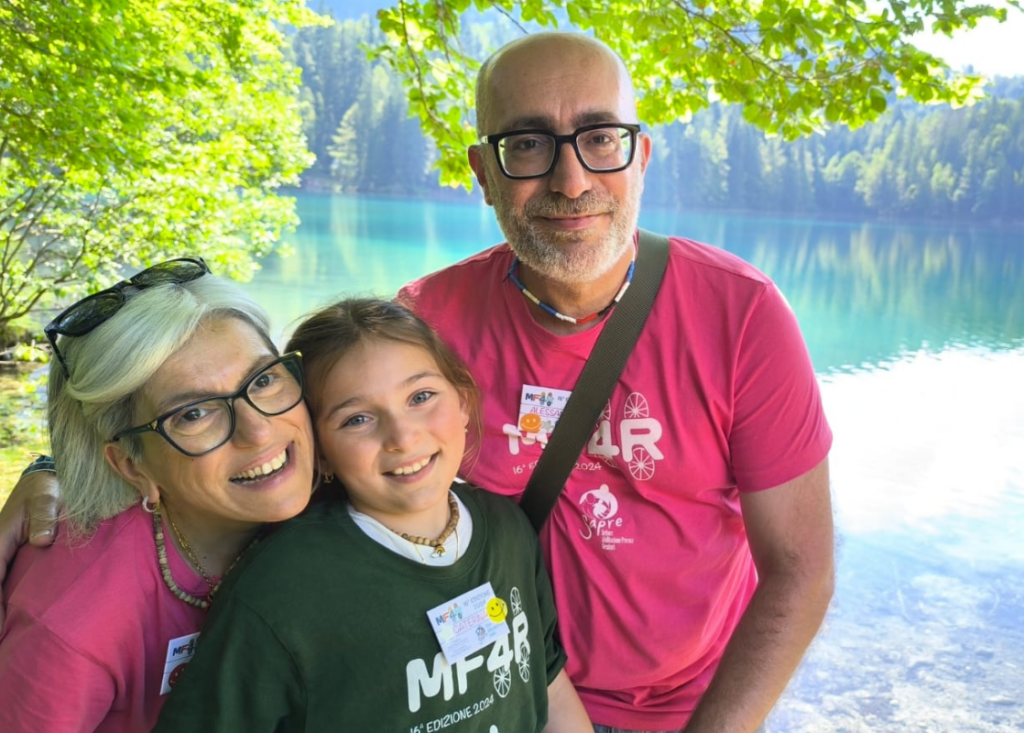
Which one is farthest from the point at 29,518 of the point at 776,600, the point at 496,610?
the point at 776,600

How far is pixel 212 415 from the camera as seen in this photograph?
174 centimetres

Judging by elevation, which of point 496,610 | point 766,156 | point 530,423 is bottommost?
point 766,156

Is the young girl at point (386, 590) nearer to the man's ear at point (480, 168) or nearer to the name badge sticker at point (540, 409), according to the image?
the name badge sticker at point (540, 409)

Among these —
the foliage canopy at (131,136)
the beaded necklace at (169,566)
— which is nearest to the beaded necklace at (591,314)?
the beaded necklace at (169,566)

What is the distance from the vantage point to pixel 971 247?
169 ft

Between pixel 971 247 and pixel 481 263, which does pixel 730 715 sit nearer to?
pixel 481 263

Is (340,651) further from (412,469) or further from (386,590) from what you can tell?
(412,469)

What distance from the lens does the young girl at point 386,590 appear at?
1.59m

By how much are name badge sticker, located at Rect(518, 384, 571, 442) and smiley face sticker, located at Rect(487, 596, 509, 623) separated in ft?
1.61

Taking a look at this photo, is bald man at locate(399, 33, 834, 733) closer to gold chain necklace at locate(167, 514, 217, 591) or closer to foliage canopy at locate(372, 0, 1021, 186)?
gold chain necklace at locate(167, 514, 217, 591)

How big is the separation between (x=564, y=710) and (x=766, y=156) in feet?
265

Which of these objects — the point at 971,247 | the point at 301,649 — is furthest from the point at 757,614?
the point at 971,247

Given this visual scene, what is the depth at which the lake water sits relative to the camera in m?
7.80

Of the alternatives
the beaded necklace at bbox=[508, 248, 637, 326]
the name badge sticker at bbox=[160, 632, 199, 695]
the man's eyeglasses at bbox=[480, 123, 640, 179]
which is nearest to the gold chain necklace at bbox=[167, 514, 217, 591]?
the name badge sticker at bbox=[160, 632, 199, 695]
